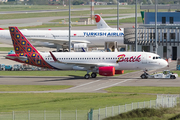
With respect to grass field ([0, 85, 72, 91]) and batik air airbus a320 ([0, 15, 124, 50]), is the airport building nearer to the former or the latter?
batik air airbus a320 ([0, 15, 124, 50])

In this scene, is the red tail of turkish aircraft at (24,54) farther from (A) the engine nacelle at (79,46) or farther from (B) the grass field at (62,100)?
(A) the engine nacelle at (79,46)

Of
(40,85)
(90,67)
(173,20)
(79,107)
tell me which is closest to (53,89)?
(40,85)

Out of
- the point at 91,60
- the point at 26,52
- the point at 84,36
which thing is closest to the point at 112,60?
the point at 91,60

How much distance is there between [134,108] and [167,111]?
3854 mm

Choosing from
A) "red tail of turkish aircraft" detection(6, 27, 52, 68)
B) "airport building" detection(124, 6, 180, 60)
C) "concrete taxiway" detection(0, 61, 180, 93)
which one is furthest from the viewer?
"airport building" detection(124, 6, 180, 60)

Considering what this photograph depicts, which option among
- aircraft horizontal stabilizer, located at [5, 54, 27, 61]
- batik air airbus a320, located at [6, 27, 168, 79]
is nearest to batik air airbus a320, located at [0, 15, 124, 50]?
batik air airbus a320, located at [6, 27, 168, 79]

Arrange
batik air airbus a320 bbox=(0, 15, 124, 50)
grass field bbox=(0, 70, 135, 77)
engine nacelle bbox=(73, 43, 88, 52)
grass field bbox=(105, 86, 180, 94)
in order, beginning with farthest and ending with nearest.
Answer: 1. batik air airbus a320 bbox=(0, 15, 124, 50)
2. engine nacelle bbox=(73, 43, 88, 52)
3. grass field bbox=(0, 70, 135, 77)
4. grass field bbox=(105, 86, 180, 94)

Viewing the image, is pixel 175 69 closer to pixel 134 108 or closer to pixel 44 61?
pixel 44 61

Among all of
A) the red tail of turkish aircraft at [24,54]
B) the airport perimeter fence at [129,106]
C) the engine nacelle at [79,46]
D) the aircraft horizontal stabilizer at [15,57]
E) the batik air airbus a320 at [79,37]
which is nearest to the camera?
the airport perimeter fence at [129,106]

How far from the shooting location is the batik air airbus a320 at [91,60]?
199 ft

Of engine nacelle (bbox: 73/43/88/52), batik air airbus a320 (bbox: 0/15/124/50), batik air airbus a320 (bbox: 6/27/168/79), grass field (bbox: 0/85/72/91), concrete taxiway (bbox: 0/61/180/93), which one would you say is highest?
batik air airbus a320 (bbox: 0/15/124/50)

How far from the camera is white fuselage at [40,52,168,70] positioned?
6062 centimetres

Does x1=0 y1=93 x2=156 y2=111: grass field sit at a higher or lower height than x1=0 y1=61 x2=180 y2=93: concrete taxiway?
lower

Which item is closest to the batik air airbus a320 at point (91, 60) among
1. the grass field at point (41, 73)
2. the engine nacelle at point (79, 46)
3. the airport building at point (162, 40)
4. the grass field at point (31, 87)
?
the grass field at point (41, 73)
